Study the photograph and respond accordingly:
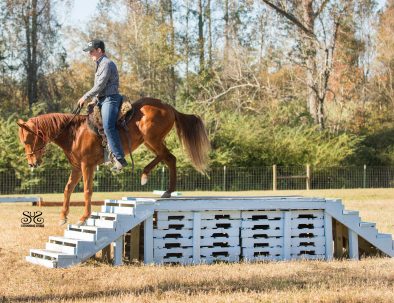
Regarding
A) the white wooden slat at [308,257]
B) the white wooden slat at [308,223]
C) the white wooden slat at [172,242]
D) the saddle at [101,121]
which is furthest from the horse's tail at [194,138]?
the white wooden slat at [308,257]

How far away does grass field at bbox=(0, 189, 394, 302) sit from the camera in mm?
6711

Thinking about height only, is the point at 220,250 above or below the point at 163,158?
below

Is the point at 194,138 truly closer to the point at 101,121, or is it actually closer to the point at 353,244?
the point at 101,121

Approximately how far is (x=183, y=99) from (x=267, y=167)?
8557 mm

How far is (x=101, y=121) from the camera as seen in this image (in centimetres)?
1041

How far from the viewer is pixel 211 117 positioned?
3419 centimetres

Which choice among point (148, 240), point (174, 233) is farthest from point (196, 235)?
point (148, 240)

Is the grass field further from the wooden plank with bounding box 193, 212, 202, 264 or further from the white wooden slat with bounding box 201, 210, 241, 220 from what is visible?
the white wooden slat with bounding box 201, 210, 241, 220

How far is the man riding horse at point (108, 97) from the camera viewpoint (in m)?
10.2

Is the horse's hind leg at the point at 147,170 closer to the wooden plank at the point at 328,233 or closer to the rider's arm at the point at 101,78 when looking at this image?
the rider's arm at the point at 101,78

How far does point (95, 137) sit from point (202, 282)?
353 centimetres

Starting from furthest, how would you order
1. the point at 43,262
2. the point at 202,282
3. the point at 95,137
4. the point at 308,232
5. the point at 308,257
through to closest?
the point at 95,137 < the point at 308,232 < the point at 308,257 < the point at 43,262 < the point at 202,282

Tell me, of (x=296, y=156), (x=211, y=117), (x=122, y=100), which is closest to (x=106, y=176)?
(x=211, y=117)

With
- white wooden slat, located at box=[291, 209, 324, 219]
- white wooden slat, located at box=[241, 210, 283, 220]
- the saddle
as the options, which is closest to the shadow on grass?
white wooden slat, located at box=[241, 210, 283, 220]
